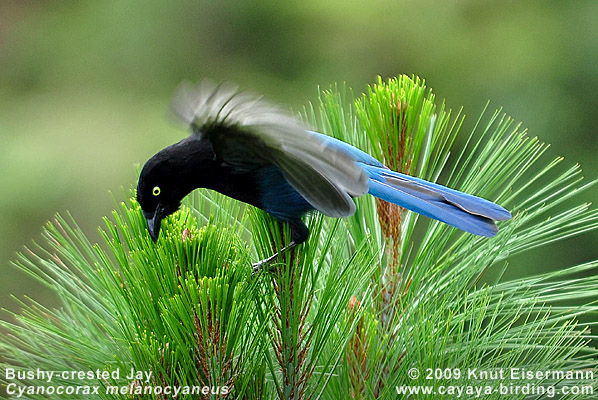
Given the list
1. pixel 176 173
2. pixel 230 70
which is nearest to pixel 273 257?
pixel 176 173

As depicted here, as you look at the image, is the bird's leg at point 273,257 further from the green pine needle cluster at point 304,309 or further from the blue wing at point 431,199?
the blue wing at point 431,199

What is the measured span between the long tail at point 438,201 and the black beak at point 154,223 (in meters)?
0.38

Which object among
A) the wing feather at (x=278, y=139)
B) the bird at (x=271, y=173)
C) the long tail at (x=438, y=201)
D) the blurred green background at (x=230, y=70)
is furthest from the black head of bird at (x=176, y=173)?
the blurred green background at (x=230, y=70)

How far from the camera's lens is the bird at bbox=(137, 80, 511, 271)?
105 cm

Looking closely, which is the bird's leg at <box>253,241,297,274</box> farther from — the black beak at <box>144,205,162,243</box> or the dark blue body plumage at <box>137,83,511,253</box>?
the black beak at <box>144,205,162,243</box>

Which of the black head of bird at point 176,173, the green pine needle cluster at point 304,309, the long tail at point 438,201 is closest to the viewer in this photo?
the green pine needle cluster at point 304,309

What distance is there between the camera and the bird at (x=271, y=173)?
1053 mm

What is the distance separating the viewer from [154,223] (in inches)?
46.8

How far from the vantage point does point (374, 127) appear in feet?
4.35

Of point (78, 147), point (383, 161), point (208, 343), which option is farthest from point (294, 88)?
point (208, 343)

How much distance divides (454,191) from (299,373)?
48cm

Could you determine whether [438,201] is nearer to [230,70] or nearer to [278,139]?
[278,139]

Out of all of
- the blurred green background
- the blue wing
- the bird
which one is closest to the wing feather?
the bird

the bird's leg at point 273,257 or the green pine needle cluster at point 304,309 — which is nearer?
the green pine needle cluster at point 304,309
